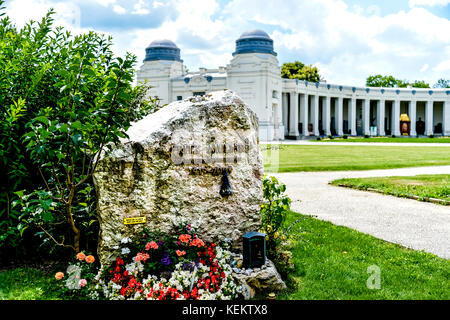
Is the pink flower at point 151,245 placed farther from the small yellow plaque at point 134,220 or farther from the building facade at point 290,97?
the building facade at point 290,97

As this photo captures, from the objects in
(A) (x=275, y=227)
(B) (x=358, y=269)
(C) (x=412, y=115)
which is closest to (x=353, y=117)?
(C) (x=412, y=115)

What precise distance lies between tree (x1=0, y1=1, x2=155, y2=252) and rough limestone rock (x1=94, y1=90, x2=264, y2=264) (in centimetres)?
33

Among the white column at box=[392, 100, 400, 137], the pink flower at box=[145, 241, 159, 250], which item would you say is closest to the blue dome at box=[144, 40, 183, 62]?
the white column at box=[392, 100, 400, 137]

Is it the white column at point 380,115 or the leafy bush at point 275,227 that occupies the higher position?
the white column at point 380,115

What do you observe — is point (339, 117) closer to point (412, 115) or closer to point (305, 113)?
point (305, 113)

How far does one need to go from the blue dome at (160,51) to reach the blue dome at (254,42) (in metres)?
11.7

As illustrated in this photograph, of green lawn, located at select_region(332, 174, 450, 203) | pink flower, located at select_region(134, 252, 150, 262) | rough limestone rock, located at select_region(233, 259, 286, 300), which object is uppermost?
pink flower, located at select_region(134, 252, 150, 262)

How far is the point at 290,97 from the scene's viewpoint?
69.0 metres

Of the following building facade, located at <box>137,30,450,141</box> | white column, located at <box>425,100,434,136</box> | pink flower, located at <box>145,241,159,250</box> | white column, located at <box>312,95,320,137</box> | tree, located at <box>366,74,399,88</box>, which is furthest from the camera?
tree, located at <box>366,74,399,88</box>

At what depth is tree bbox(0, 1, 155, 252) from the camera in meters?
4.87

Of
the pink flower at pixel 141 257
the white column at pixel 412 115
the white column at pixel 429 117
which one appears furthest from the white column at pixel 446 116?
the pink flower at pixel 141 257

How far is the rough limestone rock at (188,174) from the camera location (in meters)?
5.21

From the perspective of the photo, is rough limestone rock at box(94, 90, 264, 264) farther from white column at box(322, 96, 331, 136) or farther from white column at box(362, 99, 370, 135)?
white column at box(362, 99, 370, 135)

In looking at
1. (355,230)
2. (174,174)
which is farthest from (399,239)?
(174,174)
